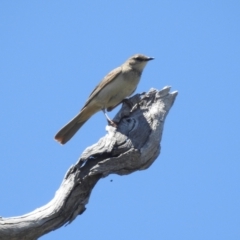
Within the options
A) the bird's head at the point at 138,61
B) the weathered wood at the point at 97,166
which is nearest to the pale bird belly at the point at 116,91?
the bird's head at the point at 138,61

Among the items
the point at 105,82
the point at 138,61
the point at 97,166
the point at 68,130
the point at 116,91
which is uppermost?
the point at 138,61

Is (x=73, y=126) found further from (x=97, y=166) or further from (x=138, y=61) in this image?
(x=97, y=166)

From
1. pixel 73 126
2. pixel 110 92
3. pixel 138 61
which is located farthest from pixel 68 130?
pixel 138 61

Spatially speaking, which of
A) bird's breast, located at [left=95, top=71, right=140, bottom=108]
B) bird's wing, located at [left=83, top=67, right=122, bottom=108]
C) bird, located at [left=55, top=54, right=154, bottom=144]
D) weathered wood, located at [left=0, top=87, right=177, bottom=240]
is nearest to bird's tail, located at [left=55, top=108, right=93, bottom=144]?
bird, located at [left=55, top=54, right=154, bottom=144]

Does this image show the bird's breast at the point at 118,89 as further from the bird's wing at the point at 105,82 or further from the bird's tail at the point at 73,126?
the bird's tail at the point at 73,126

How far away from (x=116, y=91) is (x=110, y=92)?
10 centimetres

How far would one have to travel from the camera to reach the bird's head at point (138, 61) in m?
10.3

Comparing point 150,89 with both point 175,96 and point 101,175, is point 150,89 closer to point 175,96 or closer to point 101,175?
point 175,96

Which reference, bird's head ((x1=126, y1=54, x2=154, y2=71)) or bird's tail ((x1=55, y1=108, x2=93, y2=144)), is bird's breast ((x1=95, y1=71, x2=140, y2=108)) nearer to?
bird's head ((x1=126, y1=54, x2=154, y2=71))

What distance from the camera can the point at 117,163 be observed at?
796cm

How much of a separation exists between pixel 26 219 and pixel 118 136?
5.05ft

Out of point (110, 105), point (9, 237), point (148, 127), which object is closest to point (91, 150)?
point (148, 127)

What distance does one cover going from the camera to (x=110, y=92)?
32.7 feet

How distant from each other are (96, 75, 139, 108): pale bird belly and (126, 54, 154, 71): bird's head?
0.24 metres
